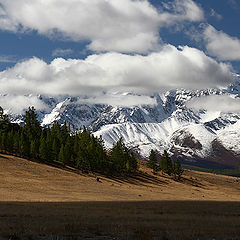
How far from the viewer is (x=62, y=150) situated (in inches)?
4397

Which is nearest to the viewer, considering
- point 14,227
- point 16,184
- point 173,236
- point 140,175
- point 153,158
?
point 173,236

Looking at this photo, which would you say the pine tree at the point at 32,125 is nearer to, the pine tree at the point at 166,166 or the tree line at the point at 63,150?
the tree line at the point at 63,150

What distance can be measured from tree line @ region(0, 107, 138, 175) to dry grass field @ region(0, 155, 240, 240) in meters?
6.52

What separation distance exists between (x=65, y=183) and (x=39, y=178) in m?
6.54

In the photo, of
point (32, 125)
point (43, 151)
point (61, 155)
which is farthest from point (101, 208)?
point (32, 125)

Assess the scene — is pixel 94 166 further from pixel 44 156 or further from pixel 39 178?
pixel 39 178

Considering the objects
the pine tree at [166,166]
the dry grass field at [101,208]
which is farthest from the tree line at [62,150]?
the pine tree at [166,166]

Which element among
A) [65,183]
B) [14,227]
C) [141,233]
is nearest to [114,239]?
[141,233]

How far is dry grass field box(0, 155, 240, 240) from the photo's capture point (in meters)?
18.8

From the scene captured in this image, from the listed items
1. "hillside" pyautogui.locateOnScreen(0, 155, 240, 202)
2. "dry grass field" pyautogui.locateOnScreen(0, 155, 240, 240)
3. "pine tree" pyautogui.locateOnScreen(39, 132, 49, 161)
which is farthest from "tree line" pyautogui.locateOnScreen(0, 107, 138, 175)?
"dry grass field" pyautogui.locateOnScreen(0, 155, 240, 240)

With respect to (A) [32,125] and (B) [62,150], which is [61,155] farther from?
(A) [32,125]

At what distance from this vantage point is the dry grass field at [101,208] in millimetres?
18812

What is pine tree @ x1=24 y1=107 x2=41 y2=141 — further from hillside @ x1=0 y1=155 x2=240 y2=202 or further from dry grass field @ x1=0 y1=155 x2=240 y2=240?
dry grass field @ x1=0 y1=155 x2=240 y2=240

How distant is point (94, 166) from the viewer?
113 metres
